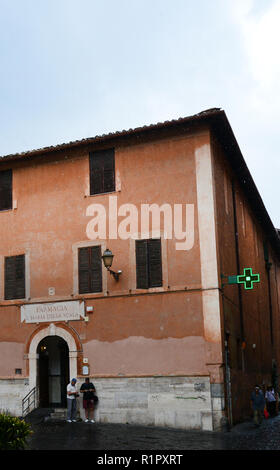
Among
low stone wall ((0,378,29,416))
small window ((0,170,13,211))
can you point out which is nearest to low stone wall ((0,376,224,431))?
low stone wall ((0,378,29,416))

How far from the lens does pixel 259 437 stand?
1703 cm

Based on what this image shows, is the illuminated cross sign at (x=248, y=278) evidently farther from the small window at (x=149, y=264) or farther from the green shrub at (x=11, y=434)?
the green shrub at (x=11, y=434)

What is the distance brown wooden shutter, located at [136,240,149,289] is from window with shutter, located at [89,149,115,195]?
89.2 inches

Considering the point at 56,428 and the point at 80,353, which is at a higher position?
the point at 80,353

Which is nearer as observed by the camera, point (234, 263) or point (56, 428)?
point (56, 428)

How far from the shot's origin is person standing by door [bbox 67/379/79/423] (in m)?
18.8

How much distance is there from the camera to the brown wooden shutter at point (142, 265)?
1927 cm

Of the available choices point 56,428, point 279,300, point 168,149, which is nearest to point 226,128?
point 168,149

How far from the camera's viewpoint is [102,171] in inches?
813

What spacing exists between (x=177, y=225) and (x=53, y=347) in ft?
21.4

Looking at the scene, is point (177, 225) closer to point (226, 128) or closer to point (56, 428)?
point (226, 128)

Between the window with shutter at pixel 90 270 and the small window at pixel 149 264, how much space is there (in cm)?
138

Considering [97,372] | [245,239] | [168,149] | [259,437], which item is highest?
[168,149]

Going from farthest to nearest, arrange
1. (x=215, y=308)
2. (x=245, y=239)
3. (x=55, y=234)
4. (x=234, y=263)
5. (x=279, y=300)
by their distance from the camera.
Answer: (x=279, y=300) < (x=245, y=239) < (x=234, y=263) < (x=55, y=234) < (x=215, y=308)
